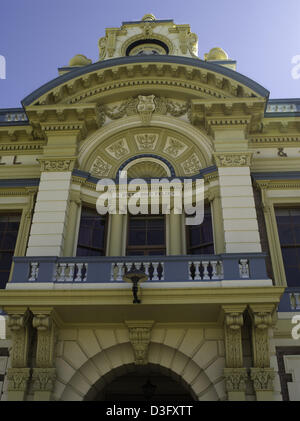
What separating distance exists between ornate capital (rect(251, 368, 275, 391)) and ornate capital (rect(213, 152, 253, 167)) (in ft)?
18.8

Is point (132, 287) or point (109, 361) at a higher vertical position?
point (132, 287)

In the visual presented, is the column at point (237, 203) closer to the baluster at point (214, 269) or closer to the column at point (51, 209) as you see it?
the baluster at point (214, 269)

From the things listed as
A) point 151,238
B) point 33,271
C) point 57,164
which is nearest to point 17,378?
point 33,271

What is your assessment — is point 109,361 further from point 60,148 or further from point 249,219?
point 60,148

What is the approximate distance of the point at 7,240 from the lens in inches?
548

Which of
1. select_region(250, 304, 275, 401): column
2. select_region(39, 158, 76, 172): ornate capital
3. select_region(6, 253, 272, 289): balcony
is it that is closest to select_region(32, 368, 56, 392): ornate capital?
select_region(6, 253, 272, 289): balcony

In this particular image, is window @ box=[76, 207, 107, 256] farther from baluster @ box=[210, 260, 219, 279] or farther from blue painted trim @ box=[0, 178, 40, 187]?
baluster @ box=[210, 260, 219, 279]

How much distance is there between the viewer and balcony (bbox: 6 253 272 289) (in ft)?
35.0

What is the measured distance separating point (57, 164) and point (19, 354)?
5657 millimetres

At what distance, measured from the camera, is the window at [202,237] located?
42.8 feet

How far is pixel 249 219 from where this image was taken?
12.0 meters
